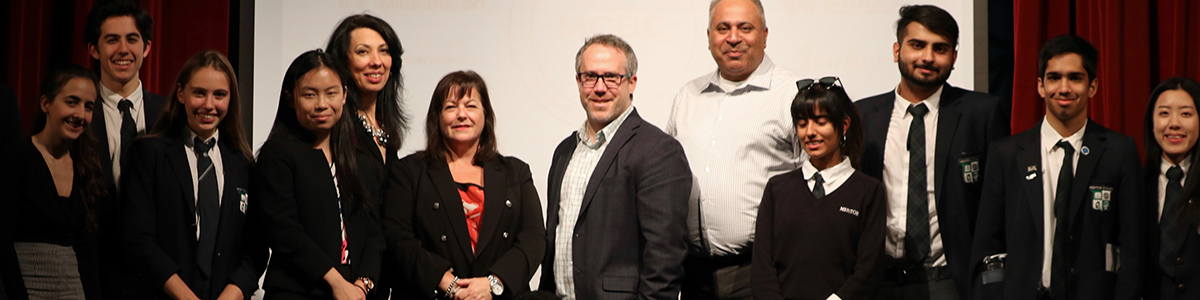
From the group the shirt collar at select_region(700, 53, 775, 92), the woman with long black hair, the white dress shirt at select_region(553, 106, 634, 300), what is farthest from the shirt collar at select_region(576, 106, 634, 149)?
the woman with long black hair

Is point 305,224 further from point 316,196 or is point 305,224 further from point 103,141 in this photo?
point 103,141

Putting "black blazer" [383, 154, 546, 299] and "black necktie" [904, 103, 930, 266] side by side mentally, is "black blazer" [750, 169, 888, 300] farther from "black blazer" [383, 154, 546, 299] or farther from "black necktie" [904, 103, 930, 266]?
"black blazer" [383, 154, 546, 299]

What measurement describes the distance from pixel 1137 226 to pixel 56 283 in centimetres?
339

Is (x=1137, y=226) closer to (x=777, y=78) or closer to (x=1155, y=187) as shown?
(x=1155, y=187)

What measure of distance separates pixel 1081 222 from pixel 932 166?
0.47 m

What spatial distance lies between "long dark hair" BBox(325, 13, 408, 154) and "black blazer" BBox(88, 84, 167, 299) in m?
0.61

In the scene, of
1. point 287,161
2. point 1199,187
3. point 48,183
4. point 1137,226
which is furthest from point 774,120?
point 48,183

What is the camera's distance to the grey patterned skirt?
109 inches

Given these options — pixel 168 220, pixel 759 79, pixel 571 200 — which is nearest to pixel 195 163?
pixel 168 220

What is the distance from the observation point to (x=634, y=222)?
277 cm

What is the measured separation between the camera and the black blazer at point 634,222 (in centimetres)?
270

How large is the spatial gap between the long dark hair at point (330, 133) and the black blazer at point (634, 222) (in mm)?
707

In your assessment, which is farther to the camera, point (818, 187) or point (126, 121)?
point (126, 121)

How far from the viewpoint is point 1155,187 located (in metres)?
2.97
